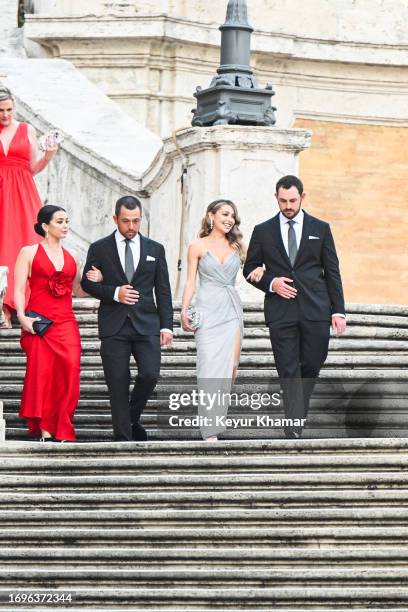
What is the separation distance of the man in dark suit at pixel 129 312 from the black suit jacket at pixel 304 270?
58cm

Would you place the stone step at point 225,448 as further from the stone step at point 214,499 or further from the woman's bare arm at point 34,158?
the woman's bare arm at point 34,158

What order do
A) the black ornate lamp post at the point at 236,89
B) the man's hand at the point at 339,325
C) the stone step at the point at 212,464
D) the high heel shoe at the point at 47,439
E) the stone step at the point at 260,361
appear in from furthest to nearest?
the black ornate lamp post at the point at 236,89 → the stone step at the point at 260,361 → the high heel shoe at the point at 47,439 → the man's hand at the point at 339,325 → the stone step at the point at 212,464

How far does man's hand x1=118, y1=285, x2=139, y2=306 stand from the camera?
46.7ft

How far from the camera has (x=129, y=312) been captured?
1421 centimetres

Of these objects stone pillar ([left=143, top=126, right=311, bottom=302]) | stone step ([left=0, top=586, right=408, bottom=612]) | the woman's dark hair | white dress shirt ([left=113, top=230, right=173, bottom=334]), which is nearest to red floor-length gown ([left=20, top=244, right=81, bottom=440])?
the woman's dark hair

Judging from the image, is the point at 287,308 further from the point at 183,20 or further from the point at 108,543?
the point at 183,20

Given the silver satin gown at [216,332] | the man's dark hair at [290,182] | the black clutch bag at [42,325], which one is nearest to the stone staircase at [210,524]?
the silver satin gown at [216,332]

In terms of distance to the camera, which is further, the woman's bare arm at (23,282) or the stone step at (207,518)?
the woman's bare arm at (23,282)

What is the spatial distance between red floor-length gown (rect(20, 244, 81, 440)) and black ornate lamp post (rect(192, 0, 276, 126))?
9.04 feet

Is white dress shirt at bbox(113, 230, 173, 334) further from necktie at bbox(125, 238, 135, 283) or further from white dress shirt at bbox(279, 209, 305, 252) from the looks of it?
white dress shirt at bbox(279, 209, 305, 252)

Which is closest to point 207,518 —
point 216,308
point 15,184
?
point 216,308

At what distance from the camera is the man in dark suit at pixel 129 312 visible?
14109mm

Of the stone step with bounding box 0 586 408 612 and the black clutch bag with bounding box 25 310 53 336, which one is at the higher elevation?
the black clutch bag with bounding box 25 310 53 336

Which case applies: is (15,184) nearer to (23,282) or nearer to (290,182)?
(23,282)
